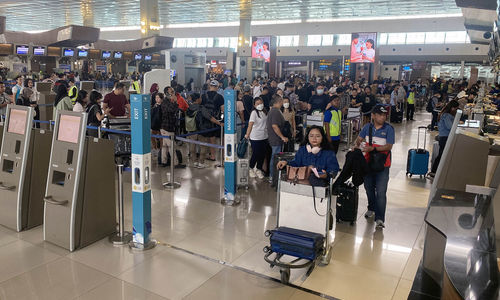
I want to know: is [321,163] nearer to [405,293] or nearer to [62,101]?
[405,293]

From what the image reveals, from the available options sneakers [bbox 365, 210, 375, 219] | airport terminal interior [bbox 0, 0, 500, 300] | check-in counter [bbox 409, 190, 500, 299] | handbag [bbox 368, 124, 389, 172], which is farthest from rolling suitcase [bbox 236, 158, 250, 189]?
check-in counter [bbox 409, 190, 500, 299]

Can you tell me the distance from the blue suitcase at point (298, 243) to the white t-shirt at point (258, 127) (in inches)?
138

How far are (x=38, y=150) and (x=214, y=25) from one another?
3765 cm

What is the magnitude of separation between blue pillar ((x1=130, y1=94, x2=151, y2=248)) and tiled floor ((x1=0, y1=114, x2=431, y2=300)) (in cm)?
27

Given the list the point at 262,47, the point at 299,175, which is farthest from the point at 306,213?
the point at 262,47

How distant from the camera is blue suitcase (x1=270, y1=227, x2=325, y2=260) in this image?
4.05 meters

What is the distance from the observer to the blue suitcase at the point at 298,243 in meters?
4.05

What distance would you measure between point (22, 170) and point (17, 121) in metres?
0.66

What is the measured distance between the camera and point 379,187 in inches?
221

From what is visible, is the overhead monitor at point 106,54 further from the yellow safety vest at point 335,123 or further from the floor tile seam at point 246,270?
the floor tile seam at point 246,270

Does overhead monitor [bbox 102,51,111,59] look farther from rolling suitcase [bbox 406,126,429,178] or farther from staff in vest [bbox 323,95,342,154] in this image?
rolling suitcase [bbox 406,126,429,178]

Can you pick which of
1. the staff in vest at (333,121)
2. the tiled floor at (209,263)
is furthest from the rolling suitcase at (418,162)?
the tiled floor at (209,263)

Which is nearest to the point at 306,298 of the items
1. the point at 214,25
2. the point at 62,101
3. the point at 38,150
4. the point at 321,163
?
the point at 321,163

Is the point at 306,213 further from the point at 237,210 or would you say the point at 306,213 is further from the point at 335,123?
the point at 335,123
